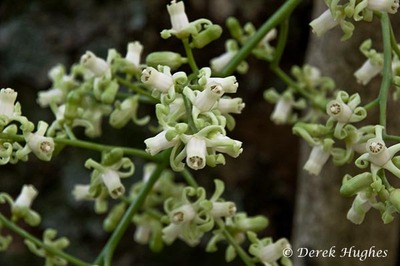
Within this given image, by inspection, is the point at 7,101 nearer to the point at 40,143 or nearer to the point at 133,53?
the point at 40,143

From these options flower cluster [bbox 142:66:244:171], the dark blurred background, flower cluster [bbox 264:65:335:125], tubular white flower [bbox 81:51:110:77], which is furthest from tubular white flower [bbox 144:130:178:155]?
the dark blurred background

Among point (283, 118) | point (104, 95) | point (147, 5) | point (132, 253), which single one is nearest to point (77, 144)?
point (104, 95)

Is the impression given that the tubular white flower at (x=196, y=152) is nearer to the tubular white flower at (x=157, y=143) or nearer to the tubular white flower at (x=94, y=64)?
the tubular white flower at (x=157, y=143)

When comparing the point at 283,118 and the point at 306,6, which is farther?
the point at 306,6

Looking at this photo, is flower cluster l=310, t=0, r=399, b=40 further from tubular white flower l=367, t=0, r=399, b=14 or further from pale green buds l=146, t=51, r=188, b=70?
pale green buds l=146, t=51, r=188, b=70

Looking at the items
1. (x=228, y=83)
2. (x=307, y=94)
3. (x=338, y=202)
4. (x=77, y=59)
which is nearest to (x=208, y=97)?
(x=228, y=83)

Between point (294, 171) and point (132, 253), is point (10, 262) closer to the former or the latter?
point (132, 253)
